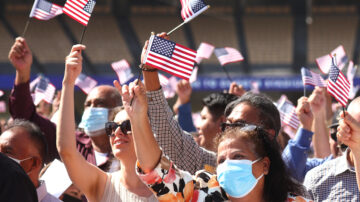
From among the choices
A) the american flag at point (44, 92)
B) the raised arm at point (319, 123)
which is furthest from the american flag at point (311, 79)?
the american flag at point (44, 92)

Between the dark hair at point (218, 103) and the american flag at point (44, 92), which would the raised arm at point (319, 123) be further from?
the american flag at point (44, 92)

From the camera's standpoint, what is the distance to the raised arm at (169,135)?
10.3ft

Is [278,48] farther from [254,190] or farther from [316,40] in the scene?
[254,190]

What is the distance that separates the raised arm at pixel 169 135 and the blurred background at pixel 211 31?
49.8 feet

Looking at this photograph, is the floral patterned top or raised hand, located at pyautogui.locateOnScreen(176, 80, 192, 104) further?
raised hand, located at pyautogui.locateOnScreen(176, 80, 192, 104)

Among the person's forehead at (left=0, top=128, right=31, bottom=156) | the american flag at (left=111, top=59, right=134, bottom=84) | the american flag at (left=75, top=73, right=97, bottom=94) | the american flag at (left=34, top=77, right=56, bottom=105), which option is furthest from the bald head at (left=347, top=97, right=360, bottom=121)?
the american flag at (left=34, top=77, right=56, bottom=105)

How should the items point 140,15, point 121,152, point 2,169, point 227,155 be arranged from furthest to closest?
point 140,15 → point 121,152 → point 227,155 → point 2,169

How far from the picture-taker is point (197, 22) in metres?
20.5

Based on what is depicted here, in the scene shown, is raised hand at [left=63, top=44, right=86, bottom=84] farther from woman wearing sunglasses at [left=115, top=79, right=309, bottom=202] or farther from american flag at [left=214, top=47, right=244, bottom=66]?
american flag at [left=214, top=47, right=244, bottom=66]

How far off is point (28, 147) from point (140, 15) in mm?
17573

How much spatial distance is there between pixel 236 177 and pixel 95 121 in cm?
184

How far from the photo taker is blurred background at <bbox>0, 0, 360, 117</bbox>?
62.5 ft

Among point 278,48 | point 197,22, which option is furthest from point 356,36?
point 197,22

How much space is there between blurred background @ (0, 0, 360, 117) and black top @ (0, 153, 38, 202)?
16.4 metres
